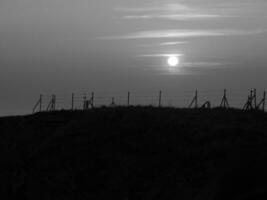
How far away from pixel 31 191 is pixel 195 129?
30.2ft

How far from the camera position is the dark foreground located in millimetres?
26438


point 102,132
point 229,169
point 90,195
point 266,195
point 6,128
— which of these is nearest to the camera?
point 266,195

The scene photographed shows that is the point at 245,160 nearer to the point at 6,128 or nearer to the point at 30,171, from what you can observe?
the point at 30,171

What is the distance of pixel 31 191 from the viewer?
101 ft

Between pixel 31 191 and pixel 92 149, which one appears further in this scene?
pixel 92 149

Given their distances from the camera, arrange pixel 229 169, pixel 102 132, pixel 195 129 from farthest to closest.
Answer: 1. pixel 102 132
2. pixel 195 129
3. pixel 229 169

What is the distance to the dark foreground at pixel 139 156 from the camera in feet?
86.7

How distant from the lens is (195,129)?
3319 centimetres

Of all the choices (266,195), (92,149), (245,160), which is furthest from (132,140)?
(266,195)

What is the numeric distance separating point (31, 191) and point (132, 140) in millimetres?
6400

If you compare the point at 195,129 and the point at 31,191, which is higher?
the point at 195,129

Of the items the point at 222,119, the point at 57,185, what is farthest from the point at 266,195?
the point at 222,119

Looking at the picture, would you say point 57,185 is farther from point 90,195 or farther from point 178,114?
point 178,114

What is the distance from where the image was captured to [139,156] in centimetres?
3200
